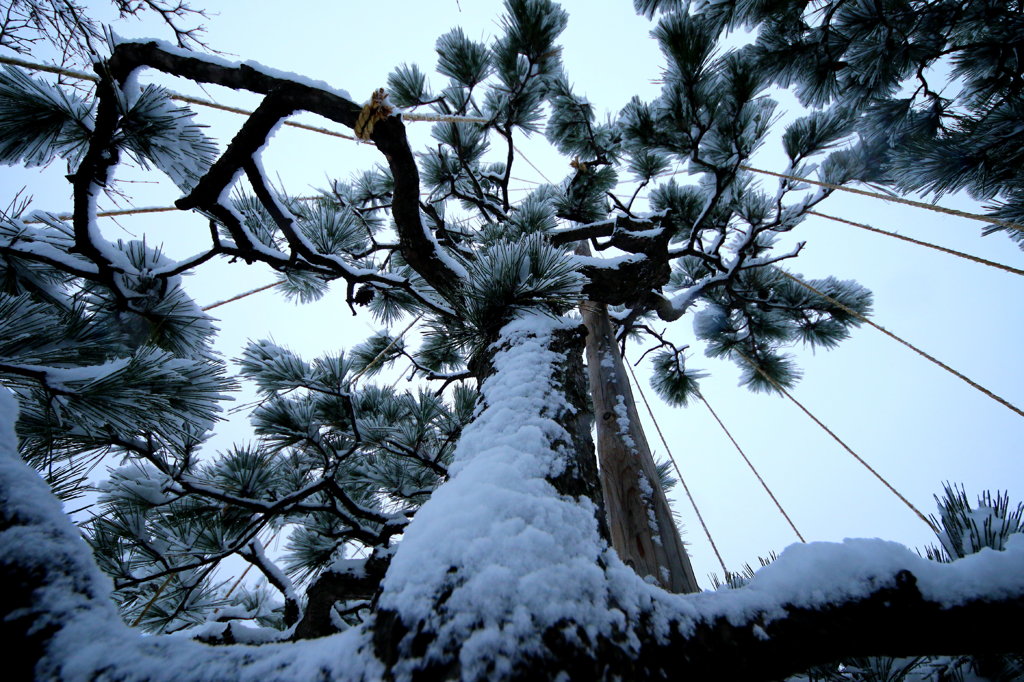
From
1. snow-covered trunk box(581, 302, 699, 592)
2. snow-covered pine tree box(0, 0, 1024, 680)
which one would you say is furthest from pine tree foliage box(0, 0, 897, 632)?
snow-covered trunk box(581, 302, 699, 592)

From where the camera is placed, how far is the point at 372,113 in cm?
88

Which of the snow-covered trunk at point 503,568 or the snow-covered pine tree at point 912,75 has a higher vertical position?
the snow-covered pine tree at point 912,75

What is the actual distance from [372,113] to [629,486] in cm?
112

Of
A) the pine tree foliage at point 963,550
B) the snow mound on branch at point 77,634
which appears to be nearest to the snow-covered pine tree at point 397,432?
the snow mound on branch at point 77,634

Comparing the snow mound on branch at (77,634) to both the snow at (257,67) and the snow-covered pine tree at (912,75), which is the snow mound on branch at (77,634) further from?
the snow-covered pine tree at (912,75)

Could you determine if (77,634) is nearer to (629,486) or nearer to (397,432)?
(629,486)

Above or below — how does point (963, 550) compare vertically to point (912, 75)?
below

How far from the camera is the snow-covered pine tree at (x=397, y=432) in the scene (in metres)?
0.39

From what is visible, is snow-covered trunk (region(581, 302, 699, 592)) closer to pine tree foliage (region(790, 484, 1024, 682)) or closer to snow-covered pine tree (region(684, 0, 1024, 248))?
pine tree foliage (region(790, 484, 1024, 682))

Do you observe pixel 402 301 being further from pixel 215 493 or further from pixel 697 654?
pixel 697 654

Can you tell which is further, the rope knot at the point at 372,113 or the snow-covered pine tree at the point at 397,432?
the rope knot at the point at 372,113

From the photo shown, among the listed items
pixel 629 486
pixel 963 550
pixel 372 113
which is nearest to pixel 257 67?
pixel 372 113

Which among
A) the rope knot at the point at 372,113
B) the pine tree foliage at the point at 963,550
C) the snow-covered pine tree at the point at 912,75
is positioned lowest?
the pine tree foliage at the point at 963,550

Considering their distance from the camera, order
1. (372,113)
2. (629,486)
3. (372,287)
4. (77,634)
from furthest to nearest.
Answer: (372,287) → (629,486) → (372,113) → (77,634)
